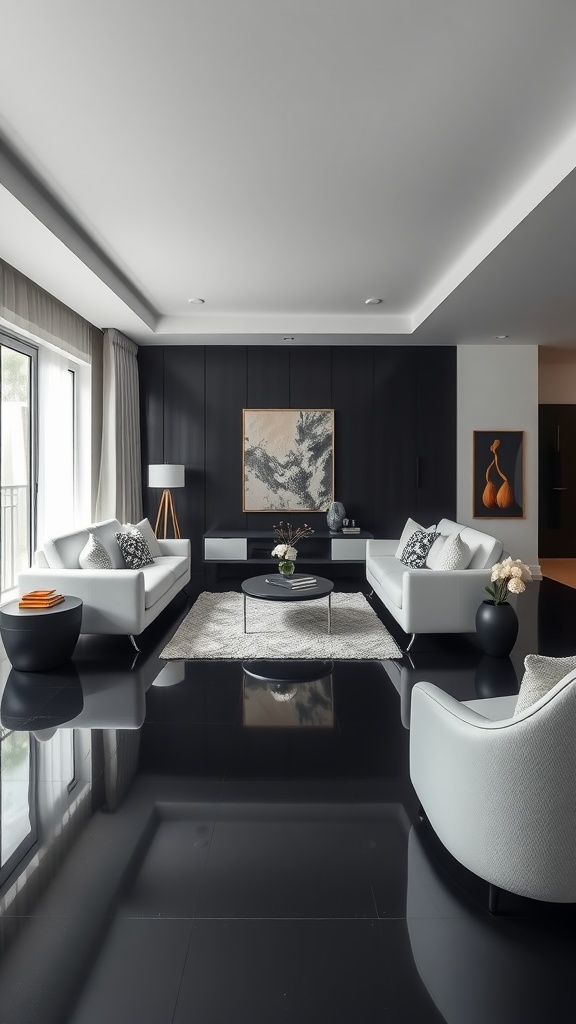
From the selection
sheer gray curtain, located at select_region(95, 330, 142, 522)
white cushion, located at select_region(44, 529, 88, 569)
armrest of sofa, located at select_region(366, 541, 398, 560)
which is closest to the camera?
white cushion, located at select_region(44, 529, 88, 569)

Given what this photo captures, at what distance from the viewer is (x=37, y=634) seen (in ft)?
12.4

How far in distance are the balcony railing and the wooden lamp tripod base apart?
2.06 m

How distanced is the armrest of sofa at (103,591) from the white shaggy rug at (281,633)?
1.22 ft

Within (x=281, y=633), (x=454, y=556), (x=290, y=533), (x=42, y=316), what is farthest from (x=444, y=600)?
(x=42, y=316)

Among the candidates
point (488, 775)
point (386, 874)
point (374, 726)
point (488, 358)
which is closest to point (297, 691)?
point (374, 726)

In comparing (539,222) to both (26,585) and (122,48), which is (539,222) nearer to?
(122,48)

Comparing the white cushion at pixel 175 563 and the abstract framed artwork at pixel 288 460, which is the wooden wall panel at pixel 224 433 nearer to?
the abstract framed artwork at pixel 288 460

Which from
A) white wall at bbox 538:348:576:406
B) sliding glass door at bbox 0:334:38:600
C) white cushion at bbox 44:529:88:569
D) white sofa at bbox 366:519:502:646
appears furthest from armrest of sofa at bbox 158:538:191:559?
white wall at bbox 538:348:576:406

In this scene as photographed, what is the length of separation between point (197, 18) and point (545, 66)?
59.3 inches

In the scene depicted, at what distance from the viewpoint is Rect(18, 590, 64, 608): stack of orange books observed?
12.7ft

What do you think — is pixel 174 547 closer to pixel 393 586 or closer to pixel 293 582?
pixel 293 582

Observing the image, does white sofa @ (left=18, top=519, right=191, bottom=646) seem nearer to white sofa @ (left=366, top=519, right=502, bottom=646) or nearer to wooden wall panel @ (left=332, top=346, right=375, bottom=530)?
white sofa @ (left=366, top=519, right=502, bottom=646)

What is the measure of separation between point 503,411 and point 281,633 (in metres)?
4.57

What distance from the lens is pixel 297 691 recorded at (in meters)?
3.55
